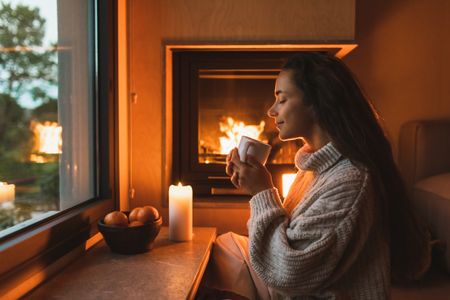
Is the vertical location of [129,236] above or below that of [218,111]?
below

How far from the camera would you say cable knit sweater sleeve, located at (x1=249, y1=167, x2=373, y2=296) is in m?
0.75

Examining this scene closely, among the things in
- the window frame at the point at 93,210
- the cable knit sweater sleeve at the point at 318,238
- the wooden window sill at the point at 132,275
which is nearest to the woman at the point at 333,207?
the cable knit sweater sleeve at the point at 318,238

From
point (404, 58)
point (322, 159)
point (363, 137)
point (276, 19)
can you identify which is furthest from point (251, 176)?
point (404, 58)

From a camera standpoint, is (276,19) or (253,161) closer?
(253,161)

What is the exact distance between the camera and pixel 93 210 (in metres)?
1.13

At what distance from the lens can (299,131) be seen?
3.04 ft

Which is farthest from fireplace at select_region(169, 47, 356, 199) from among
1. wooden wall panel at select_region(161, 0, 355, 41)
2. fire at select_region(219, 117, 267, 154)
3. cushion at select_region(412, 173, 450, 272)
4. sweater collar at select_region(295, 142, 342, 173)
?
sweater collar at select_region(295, 142, 342, 173)

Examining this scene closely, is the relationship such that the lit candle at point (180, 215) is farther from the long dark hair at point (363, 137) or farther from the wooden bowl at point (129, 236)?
the long dark hair at point (363, 137)

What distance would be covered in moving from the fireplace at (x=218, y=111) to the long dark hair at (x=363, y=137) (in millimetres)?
772

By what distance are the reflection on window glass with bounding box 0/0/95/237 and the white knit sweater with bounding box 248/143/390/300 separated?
0.58 m

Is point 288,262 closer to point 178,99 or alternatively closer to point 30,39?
point 30,39

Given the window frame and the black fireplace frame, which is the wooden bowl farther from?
the black fireplace frame

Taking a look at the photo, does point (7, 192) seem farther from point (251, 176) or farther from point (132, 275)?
point (251, 176)

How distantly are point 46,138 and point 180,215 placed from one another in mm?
465
